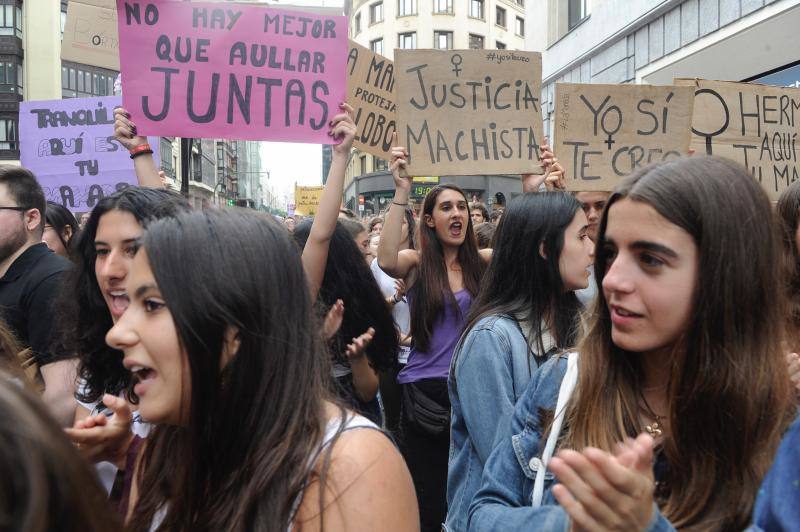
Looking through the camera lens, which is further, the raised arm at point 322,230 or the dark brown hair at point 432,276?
the dark brown hair at point 432,276

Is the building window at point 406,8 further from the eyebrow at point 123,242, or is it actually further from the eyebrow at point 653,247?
the eyebrow at point 653,247

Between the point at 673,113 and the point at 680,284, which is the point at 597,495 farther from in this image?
the point at 673,113

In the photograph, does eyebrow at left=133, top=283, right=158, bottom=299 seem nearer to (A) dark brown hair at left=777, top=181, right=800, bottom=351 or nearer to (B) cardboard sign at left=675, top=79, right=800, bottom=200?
(A) dark brown hair at left=777, top=181, right=800, bottom=351

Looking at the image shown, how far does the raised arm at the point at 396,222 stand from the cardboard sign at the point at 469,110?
2.8 inches

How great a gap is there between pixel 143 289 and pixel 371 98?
12.1 feet

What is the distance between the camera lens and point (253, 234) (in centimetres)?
151

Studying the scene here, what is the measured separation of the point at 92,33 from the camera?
529cm

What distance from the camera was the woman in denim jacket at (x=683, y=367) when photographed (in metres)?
1.48

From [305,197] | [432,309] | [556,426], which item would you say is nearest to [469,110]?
[432,309]

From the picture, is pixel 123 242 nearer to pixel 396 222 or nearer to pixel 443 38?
pixel 396 222

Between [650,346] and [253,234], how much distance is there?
0.93m

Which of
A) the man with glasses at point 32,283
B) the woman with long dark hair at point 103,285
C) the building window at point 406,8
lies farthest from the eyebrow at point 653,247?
the building window at point 406,8

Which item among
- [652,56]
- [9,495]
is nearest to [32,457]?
[9,495]

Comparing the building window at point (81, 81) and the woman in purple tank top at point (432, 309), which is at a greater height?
the building window at point (81, 81)
